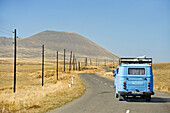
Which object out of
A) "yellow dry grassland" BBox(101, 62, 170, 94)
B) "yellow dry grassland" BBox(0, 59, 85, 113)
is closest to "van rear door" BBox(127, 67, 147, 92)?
"yellow dry grassland" BBox(0, 59, 85, 113)

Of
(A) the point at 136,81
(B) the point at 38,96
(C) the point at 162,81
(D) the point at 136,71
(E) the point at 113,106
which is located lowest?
(C) the point at 162,81

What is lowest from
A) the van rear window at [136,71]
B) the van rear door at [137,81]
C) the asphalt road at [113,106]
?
the asphalt road at [113,106]

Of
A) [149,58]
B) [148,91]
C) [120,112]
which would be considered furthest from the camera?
[149,58]

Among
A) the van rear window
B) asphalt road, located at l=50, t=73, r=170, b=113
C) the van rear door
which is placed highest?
the van rear window

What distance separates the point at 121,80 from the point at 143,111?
449 centimetres

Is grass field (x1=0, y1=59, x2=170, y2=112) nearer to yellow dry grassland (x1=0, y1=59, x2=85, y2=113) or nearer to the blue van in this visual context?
yellow dry grassland (x1=0, y1=59, x2=85, y2=113)

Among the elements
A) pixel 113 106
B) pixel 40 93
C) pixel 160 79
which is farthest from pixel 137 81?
pixel 160 79

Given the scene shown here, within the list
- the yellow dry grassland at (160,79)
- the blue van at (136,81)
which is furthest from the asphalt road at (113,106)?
the yellow dry grassland at (160,79)

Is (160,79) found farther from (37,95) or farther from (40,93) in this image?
(37,95)

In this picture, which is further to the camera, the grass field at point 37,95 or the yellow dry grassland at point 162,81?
the yellow dry grassland at point 162,81

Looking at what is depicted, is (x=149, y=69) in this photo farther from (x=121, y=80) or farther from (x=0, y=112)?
(x=0, y=112)

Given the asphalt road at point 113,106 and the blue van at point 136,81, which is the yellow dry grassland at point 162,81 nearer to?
the blue van at point 136,81

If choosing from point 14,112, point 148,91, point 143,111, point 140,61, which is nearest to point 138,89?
point 148,91

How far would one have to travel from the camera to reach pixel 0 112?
1259cm
